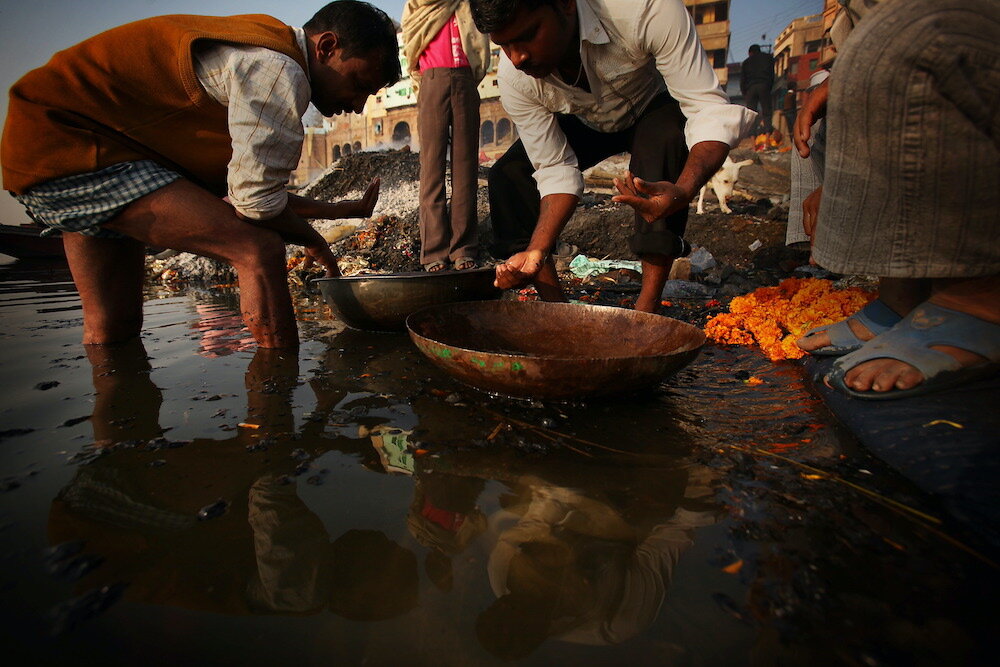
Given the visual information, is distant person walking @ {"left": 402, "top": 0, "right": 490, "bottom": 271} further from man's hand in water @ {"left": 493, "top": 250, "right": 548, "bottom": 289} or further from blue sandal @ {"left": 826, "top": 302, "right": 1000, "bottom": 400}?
blue sandal @ {"left": 826, "top": 302, "right": 1000, "bottom": 400}

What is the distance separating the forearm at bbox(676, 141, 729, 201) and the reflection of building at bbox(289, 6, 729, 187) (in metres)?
24.4

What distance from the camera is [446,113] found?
4.59m

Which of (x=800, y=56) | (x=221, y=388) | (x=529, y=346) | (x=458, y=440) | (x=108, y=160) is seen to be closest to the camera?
(x=458, y=440)

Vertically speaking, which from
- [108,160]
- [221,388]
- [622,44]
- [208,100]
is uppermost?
[622,44]

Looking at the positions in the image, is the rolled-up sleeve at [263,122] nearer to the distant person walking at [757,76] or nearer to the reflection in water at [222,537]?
the reflection in water at [222,537]

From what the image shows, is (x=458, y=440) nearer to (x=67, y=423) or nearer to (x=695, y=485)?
(x=695, y=485)

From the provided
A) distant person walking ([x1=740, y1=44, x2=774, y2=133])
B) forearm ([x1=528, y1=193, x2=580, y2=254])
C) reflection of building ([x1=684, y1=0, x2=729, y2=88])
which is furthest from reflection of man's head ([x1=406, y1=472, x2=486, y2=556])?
reflection of building ([x1=684, y1=0, x2=729, y2=88])

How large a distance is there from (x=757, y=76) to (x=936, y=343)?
20.9m

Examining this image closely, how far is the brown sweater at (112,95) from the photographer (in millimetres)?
2225

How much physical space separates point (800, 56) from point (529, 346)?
106ft

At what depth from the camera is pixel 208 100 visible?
2359 millimetres

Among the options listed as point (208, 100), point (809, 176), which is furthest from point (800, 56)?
point (208, 100)

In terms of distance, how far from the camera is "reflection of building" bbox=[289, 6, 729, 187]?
28.5m

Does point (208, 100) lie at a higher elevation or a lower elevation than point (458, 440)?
higher
